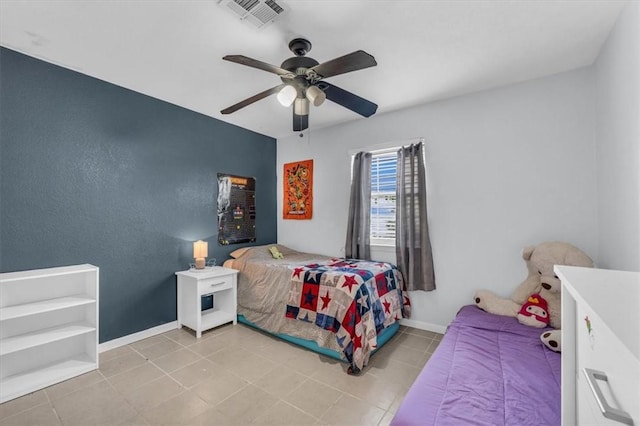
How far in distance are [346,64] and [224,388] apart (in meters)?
2.39

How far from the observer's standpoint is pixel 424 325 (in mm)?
3137

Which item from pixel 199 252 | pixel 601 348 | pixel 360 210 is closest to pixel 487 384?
pixel 601 348

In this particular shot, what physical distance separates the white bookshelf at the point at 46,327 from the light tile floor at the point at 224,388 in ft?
0.45

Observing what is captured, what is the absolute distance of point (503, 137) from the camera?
107 inches

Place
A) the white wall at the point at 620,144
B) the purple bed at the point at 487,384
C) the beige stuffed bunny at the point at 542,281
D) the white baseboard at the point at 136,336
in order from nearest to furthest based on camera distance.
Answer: the purple bed at the point at 487,384, the white wall at the point at 620,144, the beige stuffed bunny at the point at 542,281, the white baseboard at the point at 136,336

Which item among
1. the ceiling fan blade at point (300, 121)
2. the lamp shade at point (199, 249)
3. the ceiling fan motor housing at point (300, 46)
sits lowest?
the lamp shade at point (199, 249)

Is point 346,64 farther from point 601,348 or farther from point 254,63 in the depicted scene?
point 601,348

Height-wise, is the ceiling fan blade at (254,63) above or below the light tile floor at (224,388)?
above

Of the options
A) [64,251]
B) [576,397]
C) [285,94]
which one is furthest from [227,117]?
[576,397]

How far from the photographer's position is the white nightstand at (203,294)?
298 cm

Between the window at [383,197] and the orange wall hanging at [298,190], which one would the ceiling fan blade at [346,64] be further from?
the orange wall hanging at [298,190]

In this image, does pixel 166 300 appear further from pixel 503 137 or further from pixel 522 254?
pixel 503 137

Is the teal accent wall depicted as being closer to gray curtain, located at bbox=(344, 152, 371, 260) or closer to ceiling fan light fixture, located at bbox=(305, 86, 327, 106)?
ceiling fan light fixture, located at bbox=(305, 86, 327, 106)

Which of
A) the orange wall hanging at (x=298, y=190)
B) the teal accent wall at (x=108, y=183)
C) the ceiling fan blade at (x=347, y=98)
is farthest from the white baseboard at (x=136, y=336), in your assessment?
the ceiling fan blade at (x=347, y=98)
